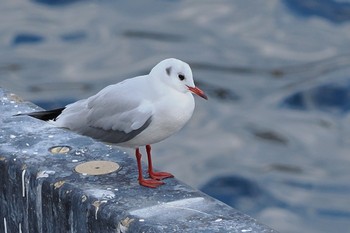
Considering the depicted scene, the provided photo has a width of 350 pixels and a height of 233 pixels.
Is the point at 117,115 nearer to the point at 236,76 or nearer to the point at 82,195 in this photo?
the point at 82,195

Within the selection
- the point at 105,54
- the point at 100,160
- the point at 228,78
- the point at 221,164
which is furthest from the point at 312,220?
the point at 100,160

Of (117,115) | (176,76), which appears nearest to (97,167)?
(117,115)

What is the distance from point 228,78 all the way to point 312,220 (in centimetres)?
316

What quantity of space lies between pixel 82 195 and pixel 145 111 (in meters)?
0.51

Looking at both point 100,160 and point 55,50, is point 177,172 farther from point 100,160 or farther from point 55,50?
point 100,160

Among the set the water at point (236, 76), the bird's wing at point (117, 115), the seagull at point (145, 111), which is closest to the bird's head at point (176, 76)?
the seagull at point (145, 111)

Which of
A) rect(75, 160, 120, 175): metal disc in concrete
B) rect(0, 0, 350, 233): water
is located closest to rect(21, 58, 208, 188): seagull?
rect(75, 160, 120, 175): metal disc in concrete

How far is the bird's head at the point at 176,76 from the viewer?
5297 mm

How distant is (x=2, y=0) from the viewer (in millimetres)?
15992

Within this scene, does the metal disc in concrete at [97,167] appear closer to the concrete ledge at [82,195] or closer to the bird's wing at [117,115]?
the concrete ledge at [82,195]

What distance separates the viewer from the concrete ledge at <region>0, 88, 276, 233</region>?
15.8 feet

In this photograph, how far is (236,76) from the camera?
13.9 metres

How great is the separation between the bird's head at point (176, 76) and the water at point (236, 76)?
5.54 meters

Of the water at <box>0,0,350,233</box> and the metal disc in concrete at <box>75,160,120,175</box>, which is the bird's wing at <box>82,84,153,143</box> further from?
the water at <box>0,0,350,233</box>
